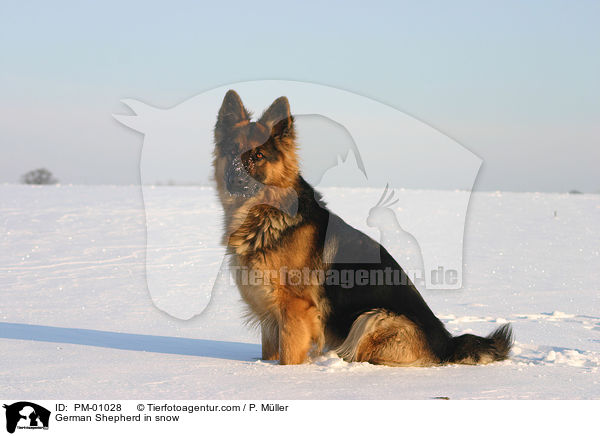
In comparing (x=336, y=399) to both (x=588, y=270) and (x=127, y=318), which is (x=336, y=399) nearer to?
(x=127, y=318)

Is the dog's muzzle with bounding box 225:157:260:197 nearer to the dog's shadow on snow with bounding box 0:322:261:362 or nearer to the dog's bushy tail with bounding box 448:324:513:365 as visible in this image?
the dog's shadow on snow with bounding box 0:322:261:362

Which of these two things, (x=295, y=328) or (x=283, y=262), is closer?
(x=295, y=328)

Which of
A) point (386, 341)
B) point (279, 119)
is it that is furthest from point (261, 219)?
point (386, 341)

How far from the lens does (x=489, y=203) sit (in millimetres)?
22141

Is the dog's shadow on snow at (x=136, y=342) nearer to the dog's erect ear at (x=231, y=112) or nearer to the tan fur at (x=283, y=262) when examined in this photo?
the tan fur at (x=283, y=262)

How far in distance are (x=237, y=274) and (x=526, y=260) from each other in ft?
34.9

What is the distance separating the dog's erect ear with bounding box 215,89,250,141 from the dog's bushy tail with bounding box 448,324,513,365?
291cm

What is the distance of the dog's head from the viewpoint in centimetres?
545

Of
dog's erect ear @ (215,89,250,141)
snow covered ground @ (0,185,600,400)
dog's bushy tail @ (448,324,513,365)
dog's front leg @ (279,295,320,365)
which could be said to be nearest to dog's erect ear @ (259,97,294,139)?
dog's erect ear @ (215,89,250,141)

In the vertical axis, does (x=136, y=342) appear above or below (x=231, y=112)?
below

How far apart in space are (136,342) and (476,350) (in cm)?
370

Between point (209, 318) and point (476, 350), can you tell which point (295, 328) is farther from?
point (209, 318)

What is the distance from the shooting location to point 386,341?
17.0ft
